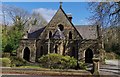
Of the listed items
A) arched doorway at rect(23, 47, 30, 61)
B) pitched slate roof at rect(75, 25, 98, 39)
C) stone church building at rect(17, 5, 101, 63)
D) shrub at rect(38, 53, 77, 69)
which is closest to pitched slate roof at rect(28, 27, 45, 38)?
stone church building at rect(17, 5, 101, 63)

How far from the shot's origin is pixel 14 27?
123 ft

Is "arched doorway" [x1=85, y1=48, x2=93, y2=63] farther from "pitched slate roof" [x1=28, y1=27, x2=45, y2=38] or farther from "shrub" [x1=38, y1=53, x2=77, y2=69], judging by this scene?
"shrub" [x1=38, y1=53, x2=77, y2=69]

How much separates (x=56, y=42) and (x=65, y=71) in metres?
14.0

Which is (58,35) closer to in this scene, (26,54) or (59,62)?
(26,54)

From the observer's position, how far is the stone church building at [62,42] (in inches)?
1067

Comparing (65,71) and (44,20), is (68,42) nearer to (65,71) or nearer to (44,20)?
(65,71)

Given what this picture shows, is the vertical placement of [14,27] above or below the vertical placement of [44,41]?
above

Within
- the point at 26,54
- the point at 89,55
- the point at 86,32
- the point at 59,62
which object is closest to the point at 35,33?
the point at 26,54

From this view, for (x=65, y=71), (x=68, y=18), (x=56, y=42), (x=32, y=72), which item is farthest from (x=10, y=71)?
(x=68, y=18)

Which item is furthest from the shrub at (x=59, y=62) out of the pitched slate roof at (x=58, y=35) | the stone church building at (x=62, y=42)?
the pitched slate roof at (x=58, y=35)

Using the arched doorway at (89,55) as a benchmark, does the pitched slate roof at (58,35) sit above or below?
above

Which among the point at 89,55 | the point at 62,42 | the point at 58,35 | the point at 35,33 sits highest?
the point at 35,33

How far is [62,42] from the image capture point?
27438 mm

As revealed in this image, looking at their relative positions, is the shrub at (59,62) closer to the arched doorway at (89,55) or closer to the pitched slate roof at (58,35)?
the pitched slate roof at (58,35)
